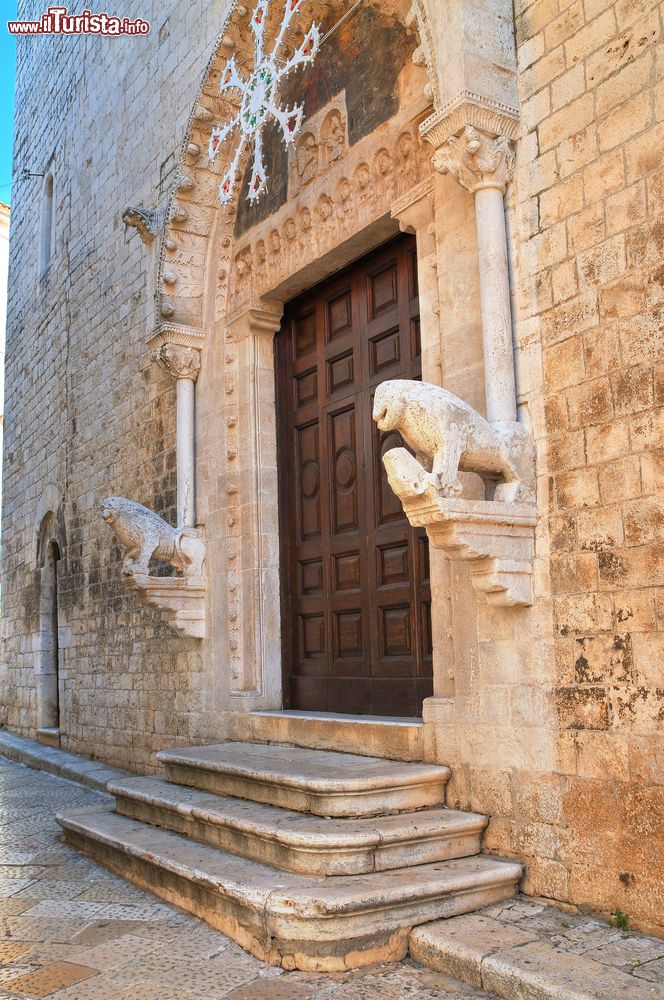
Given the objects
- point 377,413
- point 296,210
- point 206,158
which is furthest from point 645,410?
point 206,158

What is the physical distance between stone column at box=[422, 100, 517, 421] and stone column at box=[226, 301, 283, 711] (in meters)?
2.60

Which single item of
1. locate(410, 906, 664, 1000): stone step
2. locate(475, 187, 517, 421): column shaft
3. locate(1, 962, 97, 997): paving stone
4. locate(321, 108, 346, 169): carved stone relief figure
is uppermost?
locate(321, 108, 346, 169): carved stone relief figure

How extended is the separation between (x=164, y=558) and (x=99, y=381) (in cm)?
313

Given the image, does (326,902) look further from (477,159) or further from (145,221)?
(145,221)

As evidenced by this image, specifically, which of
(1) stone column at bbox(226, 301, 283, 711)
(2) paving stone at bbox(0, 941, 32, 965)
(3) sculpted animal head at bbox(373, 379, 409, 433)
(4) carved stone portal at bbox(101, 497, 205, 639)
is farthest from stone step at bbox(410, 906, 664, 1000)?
(4) carved stone portal at bbox(101, 497, 205, 639)

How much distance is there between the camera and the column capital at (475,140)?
3973mm

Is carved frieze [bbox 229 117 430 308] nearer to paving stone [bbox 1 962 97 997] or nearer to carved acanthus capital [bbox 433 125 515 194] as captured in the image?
carved acanthus capital [bbox 433 125 515 194]

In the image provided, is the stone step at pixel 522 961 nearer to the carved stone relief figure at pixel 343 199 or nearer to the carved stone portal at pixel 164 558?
the carved stone portal at pixel 164 558

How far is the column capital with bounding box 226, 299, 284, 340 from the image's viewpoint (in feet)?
21.1

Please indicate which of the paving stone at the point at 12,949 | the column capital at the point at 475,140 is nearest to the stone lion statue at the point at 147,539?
the paving stone at the point at 12,949

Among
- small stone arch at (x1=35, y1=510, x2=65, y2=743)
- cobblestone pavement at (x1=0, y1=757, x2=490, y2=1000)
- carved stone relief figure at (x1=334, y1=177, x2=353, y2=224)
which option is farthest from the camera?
small stone arch at (x1=35, y1=510, x2=65, y2=743)

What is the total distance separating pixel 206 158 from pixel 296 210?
129 centimetres

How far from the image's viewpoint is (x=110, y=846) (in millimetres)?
4926

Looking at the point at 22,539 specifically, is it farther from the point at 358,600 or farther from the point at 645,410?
the point at 645,410
